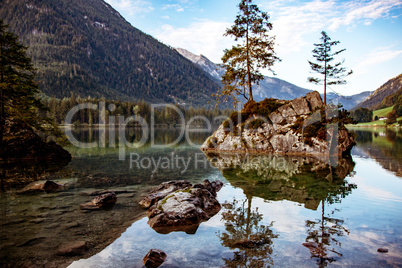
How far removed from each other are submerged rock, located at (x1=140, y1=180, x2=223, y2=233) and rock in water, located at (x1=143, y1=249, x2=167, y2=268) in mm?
1996

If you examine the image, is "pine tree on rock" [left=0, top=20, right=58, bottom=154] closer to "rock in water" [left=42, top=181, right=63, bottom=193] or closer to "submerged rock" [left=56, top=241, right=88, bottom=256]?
"rock in water" [left=42, top=181, right=63, bottom=193]

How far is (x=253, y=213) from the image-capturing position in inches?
382

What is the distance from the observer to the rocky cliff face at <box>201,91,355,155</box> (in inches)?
1085

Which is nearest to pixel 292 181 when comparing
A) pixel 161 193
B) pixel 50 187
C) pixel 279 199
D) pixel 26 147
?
pixel 279 199

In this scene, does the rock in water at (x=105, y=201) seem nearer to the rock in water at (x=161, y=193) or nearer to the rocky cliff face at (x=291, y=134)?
the rock in water at (x=161, y=193)

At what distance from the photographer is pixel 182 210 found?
9383 millimetres

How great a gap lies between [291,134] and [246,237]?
23660mm

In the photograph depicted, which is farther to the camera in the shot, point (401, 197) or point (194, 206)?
point (401, 197)

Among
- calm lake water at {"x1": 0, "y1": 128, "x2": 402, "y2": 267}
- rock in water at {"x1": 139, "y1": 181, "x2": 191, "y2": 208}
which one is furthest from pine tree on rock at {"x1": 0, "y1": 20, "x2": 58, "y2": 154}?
rock in water at {"x1": 139, "y1": 181, "x2": 191, "y2": 208}

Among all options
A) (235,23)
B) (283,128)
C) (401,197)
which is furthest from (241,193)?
(235,23)

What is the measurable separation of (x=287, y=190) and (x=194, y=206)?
19.8 ft

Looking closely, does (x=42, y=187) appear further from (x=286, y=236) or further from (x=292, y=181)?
(x=292, y=181)

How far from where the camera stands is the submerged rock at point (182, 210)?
883 centimetres

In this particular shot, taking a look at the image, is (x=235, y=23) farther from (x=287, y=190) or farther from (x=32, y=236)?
(x=32, y=236)
